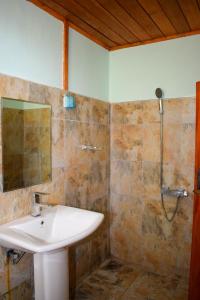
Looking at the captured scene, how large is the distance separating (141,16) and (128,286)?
7.93 feet

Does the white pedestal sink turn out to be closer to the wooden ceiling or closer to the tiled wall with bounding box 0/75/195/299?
the tiled wall with bounding box 0/75/195/299

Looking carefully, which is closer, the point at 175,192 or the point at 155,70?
the point at 175,192

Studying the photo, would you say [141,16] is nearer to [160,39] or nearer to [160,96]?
[160,39]

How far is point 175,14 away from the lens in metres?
1.91

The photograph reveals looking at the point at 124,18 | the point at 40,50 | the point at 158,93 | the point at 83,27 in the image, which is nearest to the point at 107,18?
the point at 124,18

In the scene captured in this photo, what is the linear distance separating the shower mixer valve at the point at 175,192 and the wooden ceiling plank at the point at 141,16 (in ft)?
4.96

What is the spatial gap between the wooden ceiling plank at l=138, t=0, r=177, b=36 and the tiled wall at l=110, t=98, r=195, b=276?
64 cm

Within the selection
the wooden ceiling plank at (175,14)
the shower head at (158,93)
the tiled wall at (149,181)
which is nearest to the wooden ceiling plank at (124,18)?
the wooden ceiling plank at (175,14)

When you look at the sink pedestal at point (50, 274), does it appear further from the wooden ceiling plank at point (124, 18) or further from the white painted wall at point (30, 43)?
the wooden ceiling plank at point (124, 18)

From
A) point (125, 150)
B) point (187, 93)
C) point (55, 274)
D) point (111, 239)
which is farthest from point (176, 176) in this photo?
point (55, 274)

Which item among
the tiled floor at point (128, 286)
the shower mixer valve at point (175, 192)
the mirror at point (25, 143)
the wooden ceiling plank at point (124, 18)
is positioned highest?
the wooden ceiling plank at point (124, 18)

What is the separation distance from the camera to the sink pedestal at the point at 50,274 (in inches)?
56.9

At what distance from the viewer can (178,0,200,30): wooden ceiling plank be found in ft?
5.75

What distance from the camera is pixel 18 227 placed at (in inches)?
58.5
